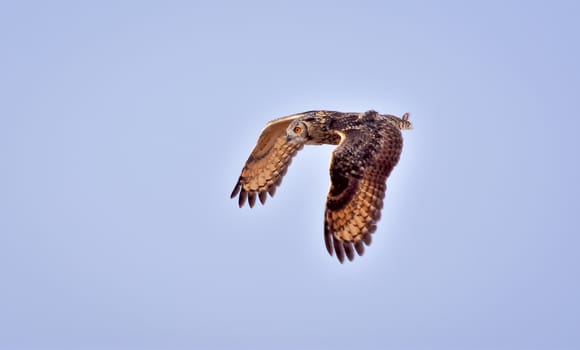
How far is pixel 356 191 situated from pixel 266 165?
2.50m

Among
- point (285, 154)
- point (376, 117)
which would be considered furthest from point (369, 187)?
point (285, 154)

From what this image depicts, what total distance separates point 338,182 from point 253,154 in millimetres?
2492

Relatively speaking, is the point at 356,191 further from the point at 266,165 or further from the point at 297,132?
the point at 266,165

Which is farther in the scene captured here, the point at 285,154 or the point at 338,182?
the point at 285,154

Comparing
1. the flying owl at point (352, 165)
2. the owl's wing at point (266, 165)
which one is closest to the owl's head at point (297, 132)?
the flying owl at point (352, 165)

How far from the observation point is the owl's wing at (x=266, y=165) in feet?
43.4

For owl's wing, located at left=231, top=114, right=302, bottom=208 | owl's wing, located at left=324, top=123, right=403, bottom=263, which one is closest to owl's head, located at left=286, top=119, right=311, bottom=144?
owl's wing, located at left=231, top=114, right=302, bottom=208

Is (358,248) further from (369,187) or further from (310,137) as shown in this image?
(310,137)

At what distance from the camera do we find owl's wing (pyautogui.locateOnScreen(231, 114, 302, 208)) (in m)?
13.2

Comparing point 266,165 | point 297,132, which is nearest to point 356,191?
point 297,132

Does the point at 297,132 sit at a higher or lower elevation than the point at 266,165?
lower

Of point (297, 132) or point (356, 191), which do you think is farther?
point (297, 132)

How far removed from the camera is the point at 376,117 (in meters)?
11.9

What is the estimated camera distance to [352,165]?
11.2 m
